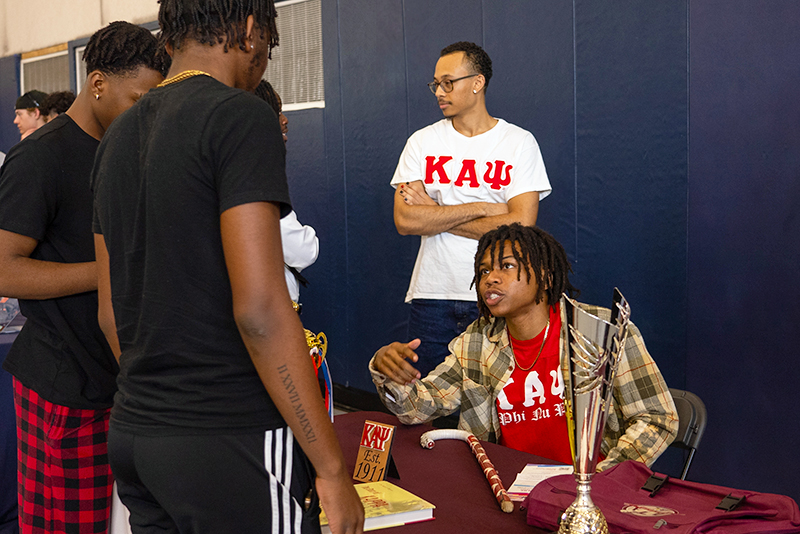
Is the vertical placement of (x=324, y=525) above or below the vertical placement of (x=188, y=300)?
below

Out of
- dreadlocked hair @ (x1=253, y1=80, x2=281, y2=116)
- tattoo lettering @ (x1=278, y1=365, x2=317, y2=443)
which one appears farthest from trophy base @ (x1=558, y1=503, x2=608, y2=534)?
dreadlocked hair @ (x1=253, y1=80, x2=281, y2=116)

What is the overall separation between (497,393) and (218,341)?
4.08 feet

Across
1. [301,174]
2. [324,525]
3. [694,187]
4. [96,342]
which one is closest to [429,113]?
[301,174]

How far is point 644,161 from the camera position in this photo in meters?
3.25

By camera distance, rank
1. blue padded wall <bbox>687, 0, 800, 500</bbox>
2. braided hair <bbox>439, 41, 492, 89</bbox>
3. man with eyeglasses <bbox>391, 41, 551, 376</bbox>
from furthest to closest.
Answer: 1. braided hair <bbox>439, 41, 492, 89</bbox>
2. man with eyeglasses <bbox>391, 41, 551, 376</bbox>
3. blue padded wall <bbox>687, 0, 800, 500</bbox>

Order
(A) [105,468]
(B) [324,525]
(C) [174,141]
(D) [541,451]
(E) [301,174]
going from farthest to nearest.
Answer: (E) [301,174] < (D) [541,451] < (A) [105,468] < (B) [324,525] < (C) [174,141]

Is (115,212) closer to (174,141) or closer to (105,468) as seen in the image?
(174,141)

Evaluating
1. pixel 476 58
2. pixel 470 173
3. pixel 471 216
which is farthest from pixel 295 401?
pixel 476 58

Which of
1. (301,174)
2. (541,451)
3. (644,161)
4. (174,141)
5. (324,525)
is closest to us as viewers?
(174,141)

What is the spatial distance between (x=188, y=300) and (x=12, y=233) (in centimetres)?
80

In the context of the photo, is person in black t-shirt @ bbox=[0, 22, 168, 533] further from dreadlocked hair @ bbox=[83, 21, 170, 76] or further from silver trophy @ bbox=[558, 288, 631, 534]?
silver trophy @ bbox=[558, 288, 631, 534]

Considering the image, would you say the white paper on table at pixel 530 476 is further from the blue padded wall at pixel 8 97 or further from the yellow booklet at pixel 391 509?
the blue padded wall at pixel 8 97

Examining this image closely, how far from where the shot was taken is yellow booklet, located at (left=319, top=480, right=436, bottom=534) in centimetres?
131

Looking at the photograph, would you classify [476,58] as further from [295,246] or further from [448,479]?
[448,479]
